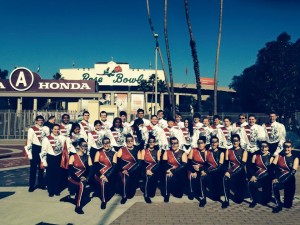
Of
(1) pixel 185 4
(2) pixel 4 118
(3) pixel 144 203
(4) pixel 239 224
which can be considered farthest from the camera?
(2) pixel 4 118

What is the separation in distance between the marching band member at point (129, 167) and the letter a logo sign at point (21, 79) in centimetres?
2296

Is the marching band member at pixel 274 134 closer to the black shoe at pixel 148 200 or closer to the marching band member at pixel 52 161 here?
the black shoe at pixel 148 200

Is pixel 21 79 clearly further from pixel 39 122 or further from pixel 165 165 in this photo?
pixel 165 165

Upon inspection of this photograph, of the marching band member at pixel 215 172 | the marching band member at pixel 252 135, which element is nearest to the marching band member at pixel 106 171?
the marching band member at pixel 215 172

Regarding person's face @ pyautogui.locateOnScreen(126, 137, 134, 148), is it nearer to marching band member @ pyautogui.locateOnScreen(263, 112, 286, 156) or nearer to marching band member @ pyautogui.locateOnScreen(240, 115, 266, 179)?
marching band member @ pyautogui.locateOnScreen(240, 115, 266, 179)

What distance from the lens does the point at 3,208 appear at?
6.81 meters

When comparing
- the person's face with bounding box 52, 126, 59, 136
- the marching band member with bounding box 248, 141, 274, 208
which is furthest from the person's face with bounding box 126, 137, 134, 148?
the marching band member with bounding box 248, 141, 274, 208

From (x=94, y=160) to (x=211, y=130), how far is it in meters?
4.02

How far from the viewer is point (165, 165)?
7.97 metres

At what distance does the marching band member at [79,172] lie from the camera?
6.87m

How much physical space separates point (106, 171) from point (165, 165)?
1.65m

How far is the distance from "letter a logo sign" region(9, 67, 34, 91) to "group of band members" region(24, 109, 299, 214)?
20.8 m

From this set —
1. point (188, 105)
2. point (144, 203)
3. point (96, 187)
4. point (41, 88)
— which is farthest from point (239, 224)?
point (188, 105)

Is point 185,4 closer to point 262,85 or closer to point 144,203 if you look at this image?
point 144,203
